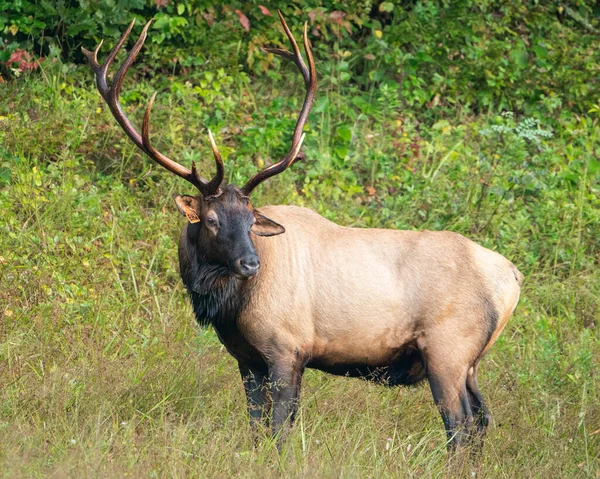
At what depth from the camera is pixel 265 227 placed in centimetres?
627

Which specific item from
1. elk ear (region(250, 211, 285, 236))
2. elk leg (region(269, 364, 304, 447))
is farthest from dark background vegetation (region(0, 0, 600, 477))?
elk ear (region(250, 211, 285, 236))

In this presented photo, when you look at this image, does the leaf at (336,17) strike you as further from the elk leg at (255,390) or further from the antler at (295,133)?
the elk leg at (255,390)

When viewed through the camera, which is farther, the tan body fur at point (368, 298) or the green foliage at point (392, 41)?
the green foliage at point (392, 41)

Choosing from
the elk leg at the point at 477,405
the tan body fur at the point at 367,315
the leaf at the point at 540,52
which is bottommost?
the elk leg at the point at 477,405

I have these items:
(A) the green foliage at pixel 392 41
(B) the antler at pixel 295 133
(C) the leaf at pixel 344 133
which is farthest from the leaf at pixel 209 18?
(B) the antler at pixel 295 133

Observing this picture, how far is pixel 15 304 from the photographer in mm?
7137

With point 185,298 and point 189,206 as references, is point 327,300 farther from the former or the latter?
point 185,298

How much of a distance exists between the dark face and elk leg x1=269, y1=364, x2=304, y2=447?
2.00 ft

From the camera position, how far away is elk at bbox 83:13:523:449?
6.12m

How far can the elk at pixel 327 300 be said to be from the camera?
612 cm

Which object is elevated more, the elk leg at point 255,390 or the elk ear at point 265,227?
the elk ear at point 265,227

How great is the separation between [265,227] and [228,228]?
28 cm

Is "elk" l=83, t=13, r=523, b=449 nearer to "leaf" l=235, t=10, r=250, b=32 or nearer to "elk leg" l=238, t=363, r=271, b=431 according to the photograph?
"elk leg" l=238, t=363, r=271, b=431

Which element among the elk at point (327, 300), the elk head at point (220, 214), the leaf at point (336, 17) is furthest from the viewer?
the leaf at point (336, 17)
